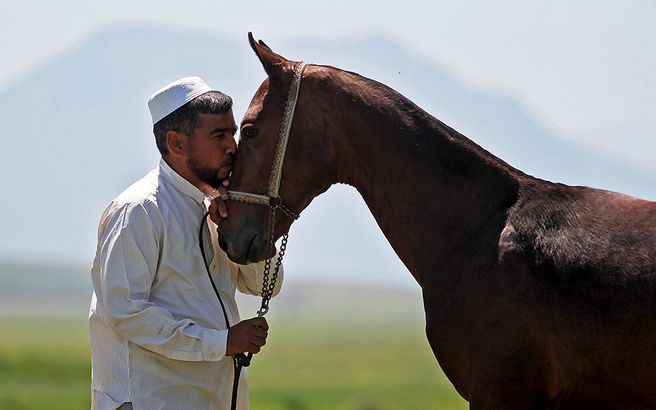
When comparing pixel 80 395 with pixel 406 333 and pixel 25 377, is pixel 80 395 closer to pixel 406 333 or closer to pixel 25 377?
pixel 25 377

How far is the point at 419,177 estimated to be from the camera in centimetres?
350

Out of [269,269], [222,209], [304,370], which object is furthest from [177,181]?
[304,370]

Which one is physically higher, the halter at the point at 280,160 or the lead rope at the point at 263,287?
Answer: the halter at the point at 280,160

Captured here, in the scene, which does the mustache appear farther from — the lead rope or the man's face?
the lead rope

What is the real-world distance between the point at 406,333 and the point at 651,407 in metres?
53.8

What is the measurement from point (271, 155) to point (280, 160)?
56mm

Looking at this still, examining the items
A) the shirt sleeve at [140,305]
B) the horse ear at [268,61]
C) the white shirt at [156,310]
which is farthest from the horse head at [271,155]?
the shirt sleeve at [140,305]

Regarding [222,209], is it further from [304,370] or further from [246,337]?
[304,370]

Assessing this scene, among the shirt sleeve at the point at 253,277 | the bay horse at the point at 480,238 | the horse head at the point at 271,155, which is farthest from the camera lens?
the shirt sleeve at the point at 253,277

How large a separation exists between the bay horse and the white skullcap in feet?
0.91

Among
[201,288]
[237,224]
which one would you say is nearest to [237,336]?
[201,288]

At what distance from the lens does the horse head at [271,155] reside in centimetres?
359

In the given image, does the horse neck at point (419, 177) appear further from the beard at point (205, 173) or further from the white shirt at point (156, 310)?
the white shirt at point (156, 310)

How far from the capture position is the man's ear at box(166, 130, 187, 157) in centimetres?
362
